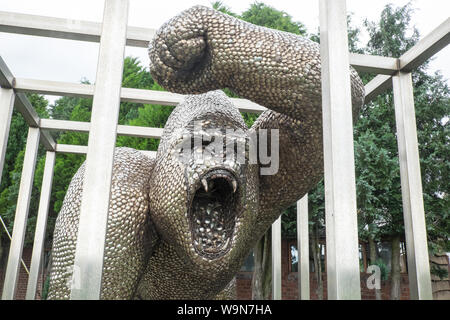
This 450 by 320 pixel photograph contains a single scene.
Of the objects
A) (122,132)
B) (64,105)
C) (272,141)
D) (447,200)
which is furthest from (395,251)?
(64,105)

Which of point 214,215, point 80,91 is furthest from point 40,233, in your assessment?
point 214,215

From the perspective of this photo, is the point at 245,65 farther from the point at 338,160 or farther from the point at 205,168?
the point at 338,160

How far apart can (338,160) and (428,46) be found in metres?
1.71

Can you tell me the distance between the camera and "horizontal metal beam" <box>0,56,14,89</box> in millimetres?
3292

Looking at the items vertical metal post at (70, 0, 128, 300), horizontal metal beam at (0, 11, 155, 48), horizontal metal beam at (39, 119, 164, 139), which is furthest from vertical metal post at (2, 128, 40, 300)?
vertical metal post at (70, 0, 128, 300)

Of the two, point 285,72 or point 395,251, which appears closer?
point 285,72

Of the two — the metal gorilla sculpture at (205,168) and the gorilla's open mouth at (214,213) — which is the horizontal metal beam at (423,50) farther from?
the gorilla's open mouth at (214,213)

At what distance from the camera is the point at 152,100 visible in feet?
12.2

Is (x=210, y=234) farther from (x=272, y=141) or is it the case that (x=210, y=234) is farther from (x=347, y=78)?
(x=347, y=78)

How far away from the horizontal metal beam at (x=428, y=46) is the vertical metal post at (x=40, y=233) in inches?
146

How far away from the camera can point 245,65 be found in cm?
204

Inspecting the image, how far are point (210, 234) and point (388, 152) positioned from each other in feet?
23.0

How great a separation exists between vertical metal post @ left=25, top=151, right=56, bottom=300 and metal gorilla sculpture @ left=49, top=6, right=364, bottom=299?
7.15ft

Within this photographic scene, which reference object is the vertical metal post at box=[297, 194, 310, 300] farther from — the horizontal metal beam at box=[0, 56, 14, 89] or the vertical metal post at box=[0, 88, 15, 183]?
→ the horizontal metal beam at box=[0, 56, 14, 89]
